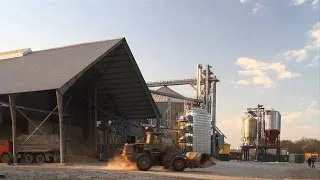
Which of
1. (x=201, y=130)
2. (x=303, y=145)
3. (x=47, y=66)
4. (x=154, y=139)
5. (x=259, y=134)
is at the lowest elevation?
(x=303, y=145)

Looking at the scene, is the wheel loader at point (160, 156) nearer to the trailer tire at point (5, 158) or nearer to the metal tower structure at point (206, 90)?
the trailer tire at point (5, 158)

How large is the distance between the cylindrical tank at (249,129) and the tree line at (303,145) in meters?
39.6

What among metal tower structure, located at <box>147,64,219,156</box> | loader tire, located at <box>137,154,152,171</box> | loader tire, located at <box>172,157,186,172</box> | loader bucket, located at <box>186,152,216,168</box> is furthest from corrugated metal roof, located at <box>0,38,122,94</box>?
metal tower structure, located at <box>147,64,219,156</box>

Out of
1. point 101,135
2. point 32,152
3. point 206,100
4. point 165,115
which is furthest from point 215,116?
point 32,152

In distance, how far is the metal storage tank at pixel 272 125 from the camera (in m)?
93.0

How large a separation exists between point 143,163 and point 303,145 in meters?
121

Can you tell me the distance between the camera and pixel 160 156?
31.8 m

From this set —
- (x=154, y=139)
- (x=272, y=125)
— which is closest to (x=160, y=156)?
(x=154, y=139)

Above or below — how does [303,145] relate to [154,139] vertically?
below

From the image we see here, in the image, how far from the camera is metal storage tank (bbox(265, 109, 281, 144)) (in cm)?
9300

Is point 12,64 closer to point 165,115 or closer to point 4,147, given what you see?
point 4,147

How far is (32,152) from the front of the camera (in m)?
41.0

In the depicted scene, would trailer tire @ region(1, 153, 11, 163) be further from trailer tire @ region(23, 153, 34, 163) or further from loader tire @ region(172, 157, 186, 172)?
loader tire @ region(172, 157, 186, 172)

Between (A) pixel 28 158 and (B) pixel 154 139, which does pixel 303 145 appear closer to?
(A) pixel 28 158
